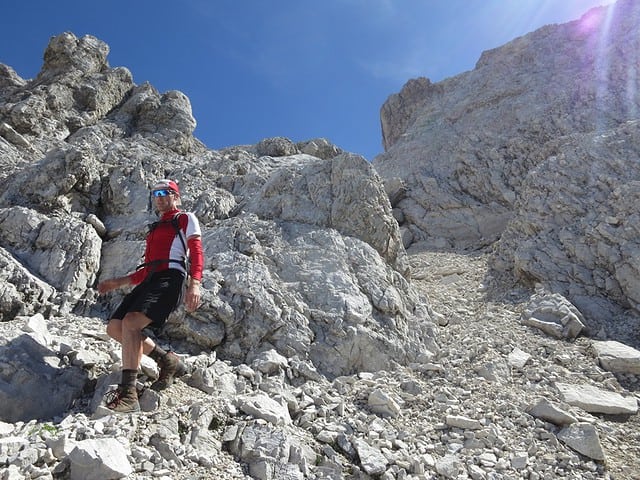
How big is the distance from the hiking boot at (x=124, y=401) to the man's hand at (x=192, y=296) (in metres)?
1.07

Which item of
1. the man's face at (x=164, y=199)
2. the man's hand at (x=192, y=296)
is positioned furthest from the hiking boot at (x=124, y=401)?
the man's face at (x=164, y=199)

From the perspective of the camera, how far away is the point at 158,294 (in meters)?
4.94

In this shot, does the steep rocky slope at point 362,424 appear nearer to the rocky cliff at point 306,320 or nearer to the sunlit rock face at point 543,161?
the rocky cliff at point 306,320

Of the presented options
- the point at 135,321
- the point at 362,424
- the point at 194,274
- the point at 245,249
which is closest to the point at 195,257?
the point at 194,274

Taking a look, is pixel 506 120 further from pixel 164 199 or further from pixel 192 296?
pixel 192 296

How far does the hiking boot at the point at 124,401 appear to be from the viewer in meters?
4.43

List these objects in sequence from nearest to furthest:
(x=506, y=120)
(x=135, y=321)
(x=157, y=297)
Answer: (x=135, y=321), (x=157, y=297), (x=506, y=120)

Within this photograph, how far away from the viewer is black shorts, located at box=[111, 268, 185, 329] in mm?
4867

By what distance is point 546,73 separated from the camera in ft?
98.6

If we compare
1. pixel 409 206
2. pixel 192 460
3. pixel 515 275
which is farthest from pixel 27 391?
→ pixel 409 206

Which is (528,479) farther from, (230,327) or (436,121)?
(436,121)

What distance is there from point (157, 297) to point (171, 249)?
Result: 2.15 feet

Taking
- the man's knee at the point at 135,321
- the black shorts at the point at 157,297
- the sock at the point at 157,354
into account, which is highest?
the black shorts at the point at 157,297

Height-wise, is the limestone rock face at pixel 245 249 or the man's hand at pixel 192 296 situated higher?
the limestone rock face at pixel 245 249
